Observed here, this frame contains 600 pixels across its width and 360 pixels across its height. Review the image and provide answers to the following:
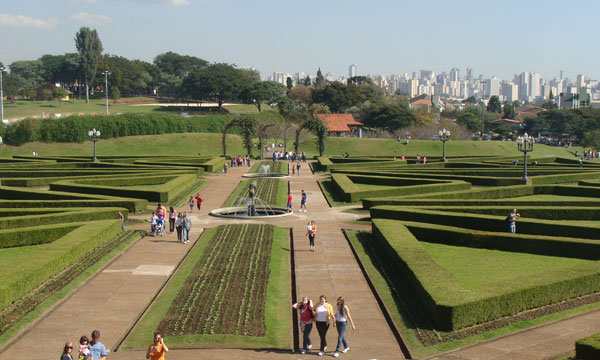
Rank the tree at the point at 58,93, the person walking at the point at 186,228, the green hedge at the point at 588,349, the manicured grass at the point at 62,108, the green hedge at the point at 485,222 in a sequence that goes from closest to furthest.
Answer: the green hedge at the point at 588,349 → the green hedge at the point at 485,222 → the person walking at the point at 186,228 → the manicured grass at the point at 62,108 → the tree at the point at 58,93

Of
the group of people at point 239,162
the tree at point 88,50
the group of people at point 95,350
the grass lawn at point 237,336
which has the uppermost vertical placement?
the tree at point 88,50

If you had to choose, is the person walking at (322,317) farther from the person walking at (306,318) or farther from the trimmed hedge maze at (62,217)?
the trimmed hedge maze at (62,217)

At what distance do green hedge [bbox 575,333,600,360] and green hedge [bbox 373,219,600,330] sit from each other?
3.31 m

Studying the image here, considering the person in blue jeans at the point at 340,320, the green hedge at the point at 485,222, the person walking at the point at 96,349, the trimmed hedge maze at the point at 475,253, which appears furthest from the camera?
the green hedge at the point at 485,222

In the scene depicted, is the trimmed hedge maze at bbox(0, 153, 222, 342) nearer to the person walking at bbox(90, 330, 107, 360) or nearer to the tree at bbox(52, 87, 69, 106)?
the person walking at bbox(90, 330, 107, 360)

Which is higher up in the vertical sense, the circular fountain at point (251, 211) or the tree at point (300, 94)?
the tree at point (300, 94)

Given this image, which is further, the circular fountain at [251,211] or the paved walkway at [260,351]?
the circular fountain at [251,211]

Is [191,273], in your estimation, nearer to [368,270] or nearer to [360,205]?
[368,270]

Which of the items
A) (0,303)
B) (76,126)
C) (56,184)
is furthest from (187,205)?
(76,126)

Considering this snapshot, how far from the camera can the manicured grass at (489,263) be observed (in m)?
21.2

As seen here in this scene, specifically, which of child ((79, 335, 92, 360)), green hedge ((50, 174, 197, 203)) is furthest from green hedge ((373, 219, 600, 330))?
green hedge ((50, 174, 197, 203))

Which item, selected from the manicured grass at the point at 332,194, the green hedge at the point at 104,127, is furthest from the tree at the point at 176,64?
the manicured grass at the point at 332,194

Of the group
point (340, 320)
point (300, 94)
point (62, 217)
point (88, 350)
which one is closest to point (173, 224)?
point (62, 217)

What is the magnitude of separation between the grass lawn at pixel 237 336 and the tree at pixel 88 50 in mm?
116439
